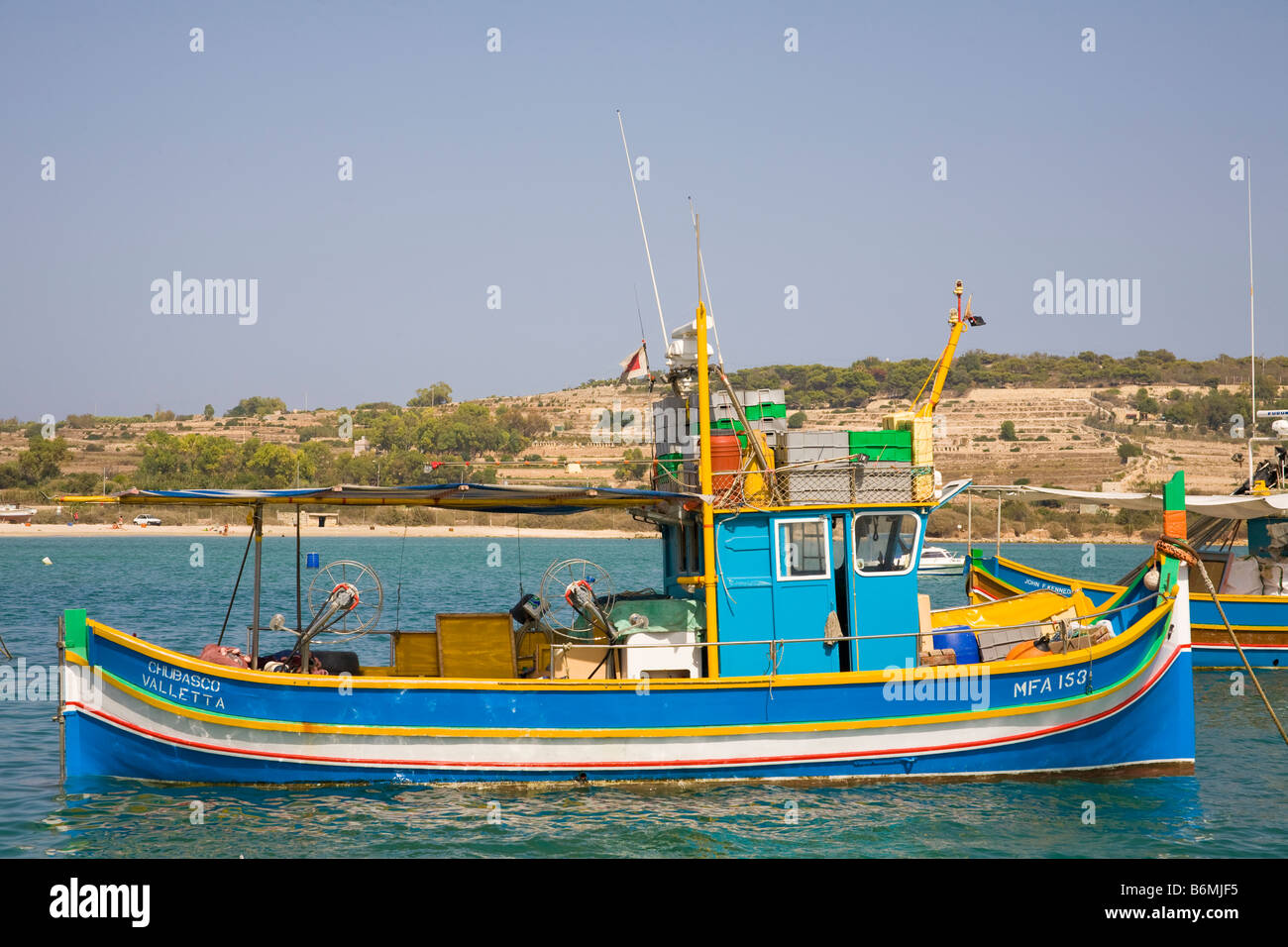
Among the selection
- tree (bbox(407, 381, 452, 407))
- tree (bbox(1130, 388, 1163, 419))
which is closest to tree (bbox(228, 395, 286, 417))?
tree (bbox(407, 381, 452, 407))

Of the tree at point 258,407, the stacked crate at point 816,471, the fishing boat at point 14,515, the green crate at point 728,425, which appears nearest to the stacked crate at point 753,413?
the green crate at point 728,425

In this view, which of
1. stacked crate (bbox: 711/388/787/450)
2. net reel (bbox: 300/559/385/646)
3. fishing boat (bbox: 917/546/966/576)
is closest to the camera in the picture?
net reel (bbox: 300/559/385/646)

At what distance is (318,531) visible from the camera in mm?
102625

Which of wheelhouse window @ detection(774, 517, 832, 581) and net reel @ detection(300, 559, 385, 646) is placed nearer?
net reel @ detection(300, 559, 385, 646)

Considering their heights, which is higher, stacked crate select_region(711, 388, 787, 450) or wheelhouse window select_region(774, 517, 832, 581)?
stacked crate select_region(711, 388, 787, 450)

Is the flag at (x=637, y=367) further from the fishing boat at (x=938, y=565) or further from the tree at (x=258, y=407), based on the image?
the tree at (x=258, y=407)

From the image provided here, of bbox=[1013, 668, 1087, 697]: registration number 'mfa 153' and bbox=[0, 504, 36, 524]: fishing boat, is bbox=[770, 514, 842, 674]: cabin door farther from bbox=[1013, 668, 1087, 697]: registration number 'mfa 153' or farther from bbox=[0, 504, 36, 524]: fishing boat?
bbox=[0, 504, 36, 524]: fishing boat

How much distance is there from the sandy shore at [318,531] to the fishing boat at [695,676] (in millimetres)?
77476

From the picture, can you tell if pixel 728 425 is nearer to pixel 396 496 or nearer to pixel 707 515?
pixel 707 515

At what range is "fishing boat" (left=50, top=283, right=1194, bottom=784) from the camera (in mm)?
13133

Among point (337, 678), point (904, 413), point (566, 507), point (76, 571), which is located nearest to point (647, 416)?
point (566, 507)

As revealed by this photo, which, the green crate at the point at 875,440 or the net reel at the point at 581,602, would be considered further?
the green crate at the point at 875,440

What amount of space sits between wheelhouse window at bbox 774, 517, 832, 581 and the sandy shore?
7829cm

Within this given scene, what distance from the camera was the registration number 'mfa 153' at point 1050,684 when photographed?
13859 millimetres
